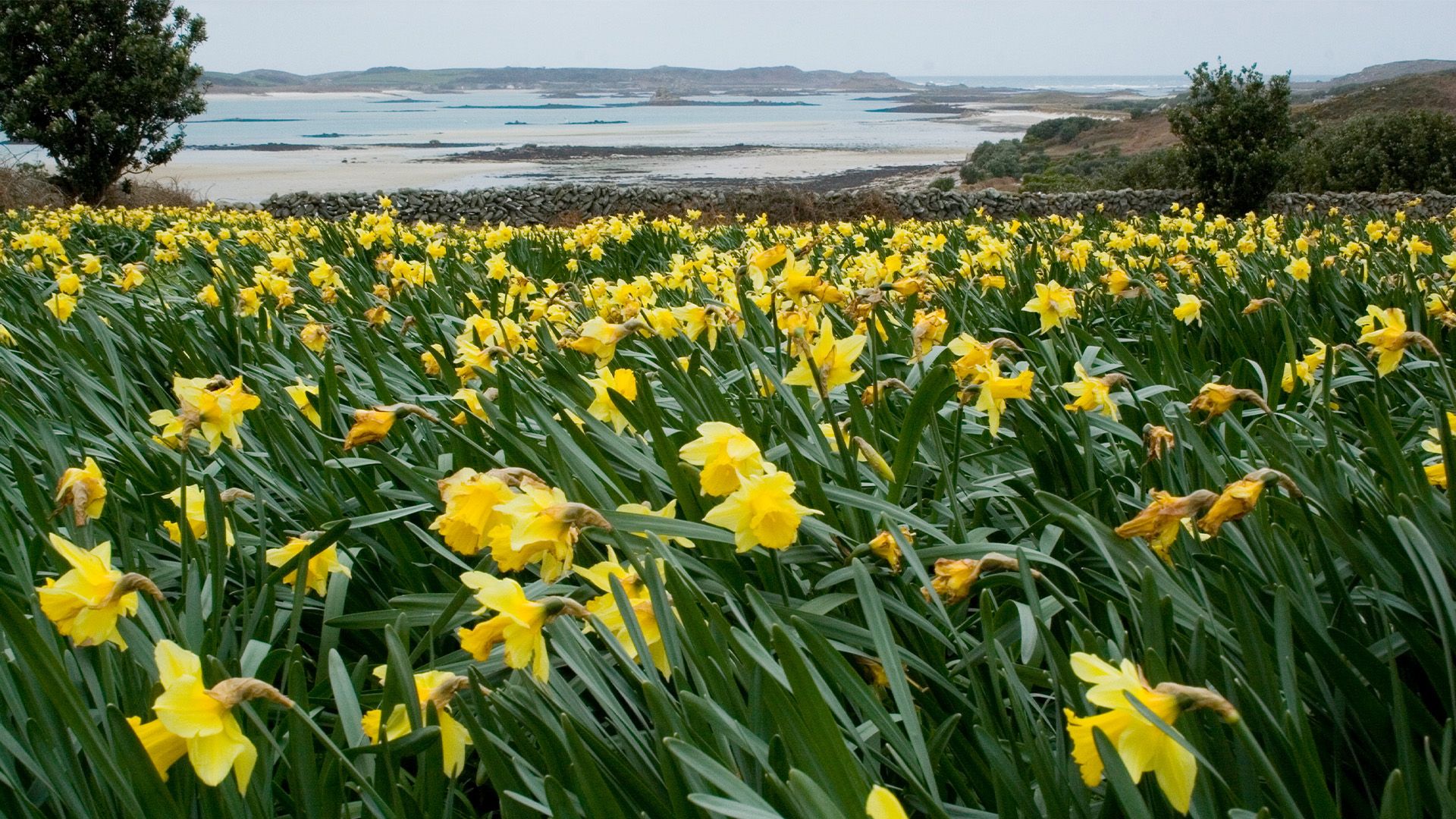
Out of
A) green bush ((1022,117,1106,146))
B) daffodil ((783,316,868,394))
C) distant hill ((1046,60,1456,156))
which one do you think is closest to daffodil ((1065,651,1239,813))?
daffodil ((783,316,868,394))

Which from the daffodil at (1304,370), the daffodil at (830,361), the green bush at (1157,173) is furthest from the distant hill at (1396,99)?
the daffodil at (830,361)

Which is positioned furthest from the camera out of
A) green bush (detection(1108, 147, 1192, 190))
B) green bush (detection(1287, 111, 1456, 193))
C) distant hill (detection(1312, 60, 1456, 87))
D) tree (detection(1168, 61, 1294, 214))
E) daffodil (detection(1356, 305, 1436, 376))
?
distant hill (detection(1312, 60, 1456, 87))

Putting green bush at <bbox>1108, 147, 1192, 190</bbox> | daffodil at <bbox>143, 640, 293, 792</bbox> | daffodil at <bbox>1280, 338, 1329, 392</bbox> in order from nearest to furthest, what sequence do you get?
daffodil at <bbox>143, 640, 293, 792</bbox>, daffodil at <bbox>1280, 338, 1329, 392</bbox>, green bush at <bbox>1108, 147, 1192, 190</bbox>

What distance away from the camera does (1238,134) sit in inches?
631

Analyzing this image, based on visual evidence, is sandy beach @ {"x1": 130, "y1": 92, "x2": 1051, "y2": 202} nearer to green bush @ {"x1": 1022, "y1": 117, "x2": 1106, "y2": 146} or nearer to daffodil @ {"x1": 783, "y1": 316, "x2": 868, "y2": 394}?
green bush @ {"x1": 1022, "y1": 117, "x2": 1106, "y2": 146}

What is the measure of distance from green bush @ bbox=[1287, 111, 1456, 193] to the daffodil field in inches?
730

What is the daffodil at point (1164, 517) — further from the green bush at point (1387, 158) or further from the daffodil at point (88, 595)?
the green bush at point (1387, 158)

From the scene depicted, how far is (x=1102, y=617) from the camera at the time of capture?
1378mm

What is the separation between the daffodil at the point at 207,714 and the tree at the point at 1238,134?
57.2ft

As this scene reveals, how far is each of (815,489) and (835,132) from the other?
65.7m

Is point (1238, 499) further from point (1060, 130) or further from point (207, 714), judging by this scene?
point (1060, 130)

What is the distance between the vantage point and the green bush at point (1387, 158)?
18016 millimetres

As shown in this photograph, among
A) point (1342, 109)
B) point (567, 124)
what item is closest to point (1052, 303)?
point (1342, 109)

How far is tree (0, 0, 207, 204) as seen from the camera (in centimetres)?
1864
